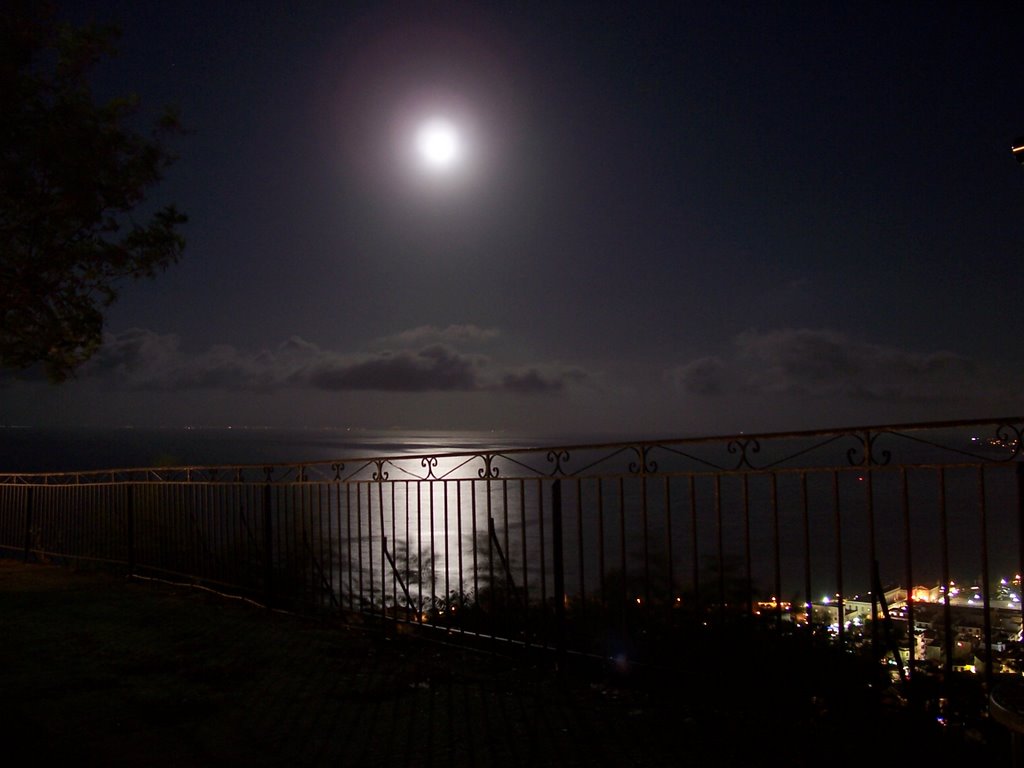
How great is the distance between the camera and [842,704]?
4.02 m

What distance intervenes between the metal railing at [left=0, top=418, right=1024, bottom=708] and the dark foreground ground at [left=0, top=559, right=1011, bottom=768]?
0.34 m

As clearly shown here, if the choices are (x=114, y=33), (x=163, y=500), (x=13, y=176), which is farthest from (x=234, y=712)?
(x=114, y=33)

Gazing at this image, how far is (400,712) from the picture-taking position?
14.6 feet

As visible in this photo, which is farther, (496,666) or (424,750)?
(496,666)

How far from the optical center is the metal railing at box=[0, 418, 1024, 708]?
3.79 meters

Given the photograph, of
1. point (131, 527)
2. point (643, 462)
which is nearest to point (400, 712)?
→ point (643, 462)

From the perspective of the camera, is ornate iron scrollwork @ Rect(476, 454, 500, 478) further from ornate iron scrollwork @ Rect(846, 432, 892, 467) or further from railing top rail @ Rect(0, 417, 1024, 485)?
ornate iron scrollwork @ Rect(846, 432, 892, 467)

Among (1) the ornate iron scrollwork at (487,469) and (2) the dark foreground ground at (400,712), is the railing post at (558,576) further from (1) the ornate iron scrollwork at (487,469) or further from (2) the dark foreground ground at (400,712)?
(1) the ornate iron scrollwork at (487,469)

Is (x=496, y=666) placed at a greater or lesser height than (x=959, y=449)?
lesser

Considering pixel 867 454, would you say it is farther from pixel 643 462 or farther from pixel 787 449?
pixel 643 462

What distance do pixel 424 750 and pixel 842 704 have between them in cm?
212

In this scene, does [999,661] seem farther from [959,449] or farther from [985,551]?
[959,449]

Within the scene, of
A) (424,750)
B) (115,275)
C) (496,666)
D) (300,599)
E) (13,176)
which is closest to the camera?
(424,750)

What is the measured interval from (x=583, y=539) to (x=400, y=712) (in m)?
5.04
